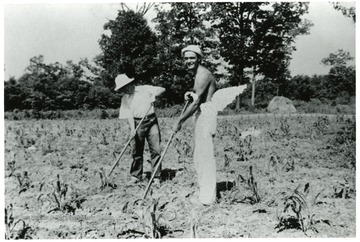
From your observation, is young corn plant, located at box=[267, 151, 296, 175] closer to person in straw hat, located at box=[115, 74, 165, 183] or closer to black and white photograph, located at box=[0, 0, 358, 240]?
black and white photograph, located at box=[0, 0, 358, 240]

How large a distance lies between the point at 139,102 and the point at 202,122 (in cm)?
137

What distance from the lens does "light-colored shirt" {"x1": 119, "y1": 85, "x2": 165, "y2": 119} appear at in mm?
5184

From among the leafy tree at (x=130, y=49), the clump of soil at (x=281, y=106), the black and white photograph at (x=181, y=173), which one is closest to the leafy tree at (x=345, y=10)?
the black and white photograph at (x=181, y=173)

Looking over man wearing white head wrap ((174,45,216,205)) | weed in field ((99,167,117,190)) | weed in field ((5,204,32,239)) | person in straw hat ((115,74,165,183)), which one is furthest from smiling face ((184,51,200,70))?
weed in field ((5,204,32,239))

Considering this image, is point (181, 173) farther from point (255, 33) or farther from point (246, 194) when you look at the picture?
point (255, 33)

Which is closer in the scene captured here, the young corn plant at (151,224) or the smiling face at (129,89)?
the young corn plant at (151,224)

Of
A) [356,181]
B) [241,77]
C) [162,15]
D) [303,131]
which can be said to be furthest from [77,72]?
[356,181]

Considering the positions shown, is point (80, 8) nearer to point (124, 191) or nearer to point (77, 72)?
point (124, 191)

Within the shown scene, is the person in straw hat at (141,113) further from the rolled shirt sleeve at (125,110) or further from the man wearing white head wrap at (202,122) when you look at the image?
the man wearing white head wrap at (202,122)

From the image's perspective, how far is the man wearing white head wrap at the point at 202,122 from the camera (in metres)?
4.10

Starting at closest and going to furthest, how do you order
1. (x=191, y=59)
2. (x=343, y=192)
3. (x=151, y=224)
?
1. (x=151, y=224)
2. (x=191, y=59)
3. (x=343, y=192)

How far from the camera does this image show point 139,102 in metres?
5.23

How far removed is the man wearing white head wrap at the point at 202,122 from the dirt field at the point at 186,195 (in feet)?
0.82

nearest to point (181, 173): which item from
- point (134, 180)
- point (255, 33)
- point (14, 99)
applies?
point (134, 180)
